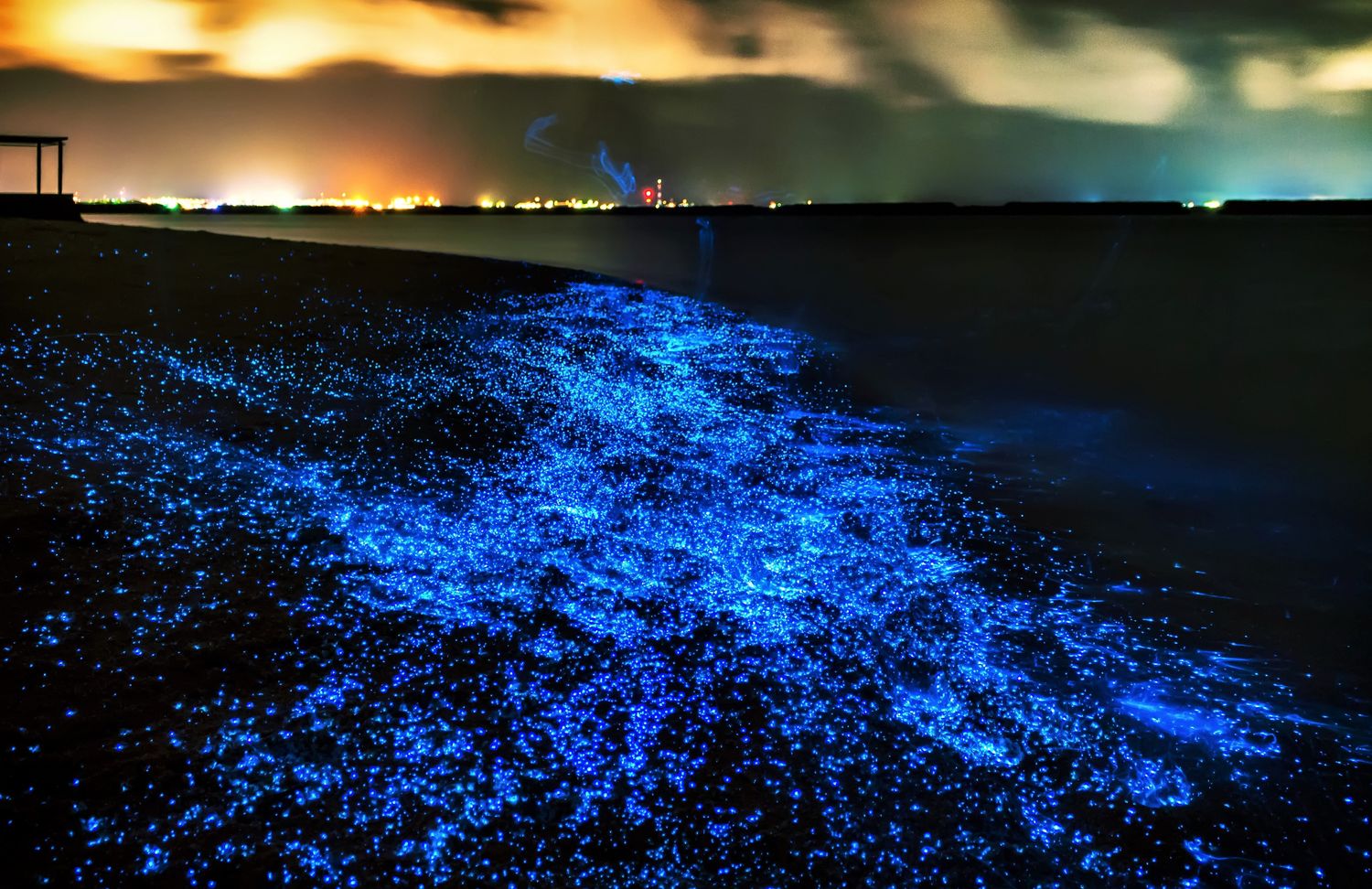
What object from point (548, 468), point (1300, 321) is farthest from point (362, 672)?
point (1300, 321)

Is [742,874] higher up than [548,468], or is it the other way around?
[548,468]

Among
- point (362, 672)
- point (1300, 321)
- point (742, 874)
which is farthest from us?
point (1300, 321)

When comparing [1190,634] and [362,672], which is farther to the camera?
[1190,634]

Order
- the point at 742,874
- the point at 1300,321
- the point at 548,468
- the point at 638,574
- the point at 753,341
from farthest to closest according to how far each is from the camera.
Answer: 1. the point at 1300,321
2. the point at 753,341
3. the point at 548,468
4. the point at 638,574
5. the point at 742,874

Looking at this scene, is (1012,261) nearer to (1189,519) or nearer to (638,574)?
(1189,519)

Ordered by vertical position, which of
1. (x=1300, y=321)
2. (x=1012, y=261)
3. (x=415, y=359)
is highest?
(x=1012, y=261)

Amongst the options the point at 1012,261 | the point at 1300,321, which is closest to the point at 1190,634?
A: the point at 1300,321
